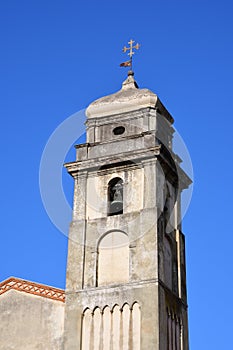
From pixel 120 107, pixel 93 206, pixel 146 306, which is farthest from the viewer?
pixel 120 107

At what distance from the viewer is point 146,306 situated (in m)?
19.8

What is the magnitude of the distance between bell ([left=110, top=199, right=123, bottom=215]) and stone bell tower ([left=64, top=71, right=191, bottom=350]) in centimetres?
3

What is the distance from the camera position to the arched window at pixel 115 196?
22438 millimetres

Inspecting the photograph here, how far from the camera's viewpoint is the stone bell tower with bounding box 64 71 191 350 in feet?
65.7

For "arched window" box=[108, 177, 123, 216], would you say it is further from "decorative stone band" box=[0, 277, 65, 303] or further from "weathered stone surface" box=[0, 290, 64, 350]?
"weathered stone surface" box=[0, 290, 64, 350]

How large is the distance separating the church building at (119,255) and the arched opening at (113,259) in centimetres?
3

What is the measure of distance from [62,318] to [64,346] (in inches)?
34.3

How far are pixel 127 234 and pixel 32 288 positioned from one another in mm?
3122

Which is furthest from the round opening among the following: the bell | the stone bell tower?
the bell

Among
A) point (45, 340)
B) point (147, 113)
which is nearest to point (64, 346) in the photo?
point (45, 340)

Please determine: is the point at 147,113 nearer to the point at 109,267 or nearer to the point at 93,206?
the point at 93,206

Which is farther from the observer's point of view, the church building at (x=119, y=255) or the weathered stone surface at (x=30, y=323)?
the weathered stone surface at (x=30, y=323)

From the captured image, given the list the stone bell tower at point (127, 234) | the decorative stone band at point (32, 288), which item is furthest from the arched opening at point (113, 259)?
the decorative stone band at point (32, 288)

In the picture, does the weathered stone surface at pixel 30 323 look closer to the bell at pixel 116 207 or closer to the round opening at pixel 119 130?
the bell at pixel 116 207
